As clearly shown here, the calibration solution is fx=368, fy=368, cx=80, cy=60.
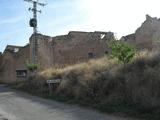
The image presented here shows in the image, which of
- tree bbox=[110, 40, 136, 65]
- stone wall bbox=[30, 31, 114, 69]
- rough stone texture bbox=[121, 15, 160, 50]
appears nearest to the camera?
tree bbox=[110, 40, 136, 65]

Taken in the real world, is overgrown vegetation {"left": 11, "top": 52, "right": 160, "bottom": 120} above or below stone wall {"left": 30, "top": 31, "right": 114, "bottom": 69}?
below

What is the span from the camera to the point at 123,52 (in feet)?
72.2

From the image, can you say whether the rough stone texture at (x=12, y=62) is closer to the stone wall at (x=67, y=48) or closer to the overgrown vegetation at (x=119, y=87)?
the stone wall at (x=67, y=48)

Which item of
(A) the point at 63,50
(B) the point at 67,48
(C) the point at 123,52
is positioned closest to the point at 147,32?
(B) the point at 67,48

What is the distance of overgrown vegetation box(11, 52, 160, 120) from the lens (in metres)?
15.2

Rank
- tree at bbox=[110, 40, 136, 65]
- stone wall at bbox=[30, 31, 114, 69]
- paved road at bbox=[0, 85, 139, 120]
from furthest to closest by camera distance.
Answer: stone wall at bbox=[30, 31, 114, 69], tree at bbox=[110, 40, 136, 65], paved road at bbox=[0, 85, 139, 120]

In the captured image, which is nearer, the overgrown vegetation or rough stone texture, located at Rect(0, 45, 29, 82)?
the overgrown vegetation

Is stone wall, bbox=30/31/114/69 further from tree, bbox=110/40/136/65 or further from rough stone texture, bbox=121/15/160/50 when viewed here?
tree, bbox=110/40/136/65

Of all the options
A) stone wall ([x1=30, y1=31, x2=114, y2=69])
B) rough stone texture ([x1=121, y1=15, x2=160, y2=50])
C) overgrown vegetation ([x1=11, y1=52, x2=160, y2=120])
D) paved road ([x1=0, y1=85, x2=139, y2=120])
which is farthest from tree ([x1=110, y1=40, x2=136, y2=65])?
stone wall ([x1=30, y1=31, x2=114, y2=69])

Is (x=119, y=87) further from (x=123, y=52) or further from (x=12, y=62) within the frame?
(x=12, y=62)

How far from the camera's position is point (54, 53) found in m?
53.3

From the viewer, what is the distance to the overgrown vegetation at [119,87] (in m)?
15.2

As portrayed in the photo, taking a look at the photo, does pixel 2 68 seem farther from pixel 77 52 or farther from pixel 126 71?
pixel 126 71

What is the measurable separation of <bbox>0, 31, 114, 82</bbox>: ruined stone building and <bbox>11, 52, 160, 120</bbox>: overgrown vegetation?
27885 mm
